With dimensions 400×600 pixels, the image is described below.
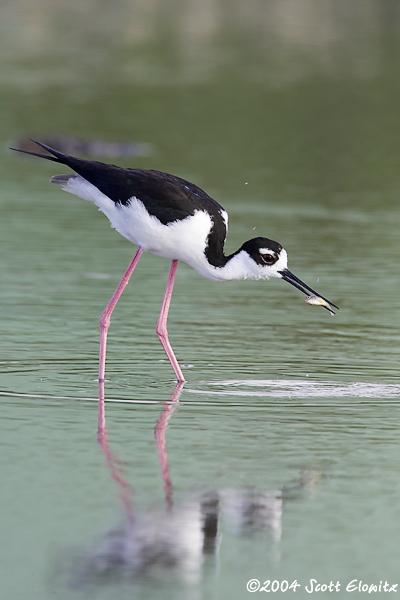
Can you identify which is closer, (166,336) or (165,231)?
(165,231)

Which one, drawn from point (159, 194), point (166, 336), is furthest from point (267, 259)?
point (166, 336)

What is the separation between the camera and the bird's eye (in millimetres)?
9297

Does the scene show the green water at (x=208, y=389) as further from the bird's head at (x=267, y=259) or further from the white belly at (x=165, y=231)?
the white belly at (x=165, y=231)

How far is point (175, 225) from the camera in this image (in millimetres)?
9242

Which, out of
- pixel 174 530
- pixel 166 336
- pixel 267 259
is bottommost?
pixel 174 530

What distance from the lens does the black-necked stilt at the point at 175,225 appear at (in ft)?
30.4

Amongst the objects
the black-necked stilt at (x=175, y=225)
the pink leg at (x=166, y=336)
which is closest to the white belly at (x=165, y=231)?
the black-necked stilt at (x=175, y=225)

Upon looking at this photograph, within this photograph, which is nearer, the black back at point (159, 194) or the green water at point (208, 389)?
the green water at point (208, 389)

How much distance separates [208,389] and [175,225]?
110 cm

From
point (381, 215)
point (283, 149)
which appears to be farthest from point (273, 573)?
point (283, 149)

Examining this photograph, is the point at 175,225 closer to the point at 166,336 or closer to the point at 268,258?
the point at 268,258

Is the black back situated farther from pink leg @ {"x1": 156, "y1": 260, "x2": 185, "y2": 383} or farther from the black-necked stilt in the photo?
pink leg @ {"x1": 156, "y1": 260, "x2": 185, "y2": 383}

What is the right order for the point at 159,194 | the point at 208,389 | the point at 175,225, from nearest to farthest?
the point at 208,389 → the point at 175,225 → the point at 159,194

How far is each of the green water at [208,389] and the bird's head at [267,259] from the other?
65cm
